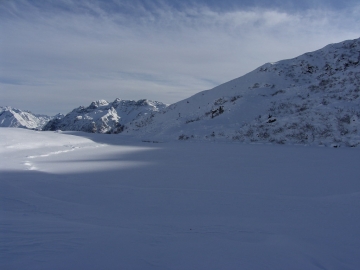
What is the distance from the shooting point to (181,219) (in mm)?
3006

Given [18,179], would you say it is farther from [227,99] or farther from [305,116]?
[227,99]

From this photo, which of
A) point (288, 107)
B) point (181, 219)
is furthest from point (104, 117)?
point (181, 219)

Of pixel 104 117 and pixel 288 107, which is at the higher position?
A: pixel 104 117

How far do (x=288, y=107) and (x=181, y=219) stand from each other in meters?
15.4

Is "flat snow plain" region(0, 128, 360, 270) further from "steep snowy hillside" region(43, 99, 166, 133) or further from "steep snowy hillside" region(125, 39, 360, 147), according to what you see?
"steep snowy hillside" region(43, 99, 166, 133)

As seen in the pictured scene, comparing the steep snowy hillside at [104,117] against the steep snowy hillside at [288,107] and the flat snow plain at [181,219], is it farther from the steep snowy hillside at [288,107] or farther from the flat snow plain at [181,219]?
the flat snow plain at [181,219]

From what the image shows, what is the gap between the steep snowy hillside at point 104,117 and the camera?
150500mm

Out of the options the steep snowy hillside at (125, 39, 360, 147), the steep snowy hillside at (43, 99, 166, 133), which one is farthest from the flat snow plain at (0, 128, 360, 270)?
the steep snowy hillside at (43, 99, 166, 133)

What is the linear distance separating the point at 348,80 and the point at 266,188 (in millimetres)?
17608

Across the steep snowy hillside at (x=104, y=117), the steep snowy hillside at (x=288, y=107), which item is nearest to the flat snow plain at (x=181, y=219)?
the steep snowy hillside at (x=288, y=107)

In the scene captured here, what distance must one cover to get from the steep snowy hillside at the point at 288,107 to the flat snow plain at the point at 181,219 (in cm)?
655

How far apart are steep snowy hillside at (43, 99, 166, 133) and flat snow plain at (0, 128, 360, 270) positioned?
137 m

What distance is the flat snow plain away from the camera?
2.07 m

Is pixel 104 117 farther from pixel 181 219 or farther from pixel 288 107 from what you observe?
pixel 181 219
